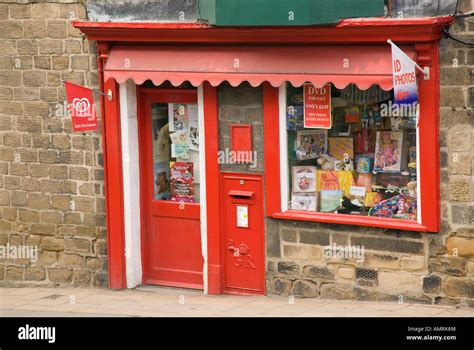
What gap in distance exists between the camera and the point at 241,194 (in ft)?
38.6

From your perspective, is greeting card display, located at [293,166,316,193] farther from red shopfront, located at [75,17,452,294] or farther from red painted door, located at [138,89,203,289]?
red painted door, located at [138,89,203,289]

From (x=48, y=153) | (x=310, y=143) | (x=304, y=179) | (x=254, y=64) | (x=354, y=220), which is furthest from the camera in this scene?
(x=48, y=153)

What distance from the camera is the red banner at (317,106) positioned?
36.7ft

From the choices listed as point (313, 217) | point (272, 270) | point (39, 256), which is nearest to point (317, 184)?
point (313, 217)

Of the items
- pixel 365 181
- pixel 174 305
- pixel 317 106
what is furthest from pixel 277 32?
pixel 174 305

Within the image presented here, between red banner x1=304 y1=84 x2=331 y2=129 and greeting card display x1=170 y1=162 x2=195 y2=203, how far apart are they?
184 centimetres

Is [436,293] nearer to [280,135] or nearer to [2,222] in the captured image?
[280,135]

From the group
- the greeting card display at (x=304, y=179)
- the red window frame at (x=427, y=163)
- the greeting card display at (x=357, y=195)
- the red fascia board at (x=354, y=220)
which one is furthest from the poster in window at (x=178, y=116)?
the greeting card display at (x=357, y=195)

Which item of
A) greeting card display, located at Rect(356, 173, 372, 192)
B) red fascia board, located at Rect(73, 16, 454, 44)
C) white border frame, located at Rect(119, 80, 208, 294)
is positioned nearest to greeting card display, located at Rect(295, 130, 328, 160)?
greeting card display, located at Rect(356, 173, 372, 192)

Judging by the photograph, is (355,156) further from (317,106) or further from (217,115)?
(217,115)

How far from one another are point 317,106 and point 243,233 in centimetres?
179

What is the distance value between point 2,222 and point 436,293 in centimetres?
586

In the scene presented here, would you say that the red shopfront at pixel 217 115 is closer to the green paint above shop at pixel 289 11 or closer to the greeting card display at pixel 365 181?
the green paint above shop at pixel 289 11

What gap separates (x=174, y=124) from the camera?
12422mm
